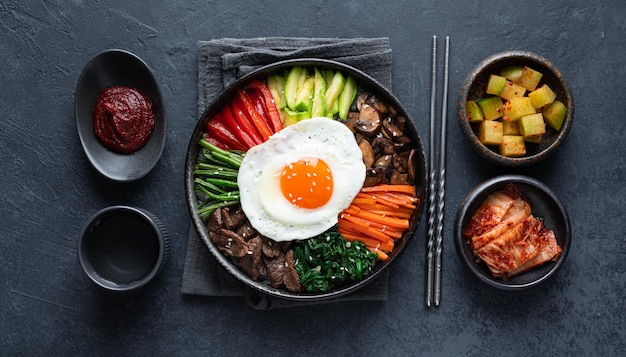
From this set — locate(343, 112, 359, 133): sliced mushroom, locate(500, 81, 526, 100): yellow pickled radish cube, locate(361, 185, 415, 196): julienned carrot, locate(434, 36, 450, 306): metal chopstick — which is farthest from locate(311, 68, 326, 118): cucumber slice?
locate(500, 81, 526, 100): yellow pickled radish cube

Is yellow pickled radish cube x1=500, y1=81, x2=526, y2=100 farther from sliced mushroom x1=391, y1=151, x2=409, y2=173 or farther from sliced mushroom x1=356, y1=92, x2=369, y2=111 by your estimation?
sliced mushroom x1=356, y1=92, x2=369, y2=111

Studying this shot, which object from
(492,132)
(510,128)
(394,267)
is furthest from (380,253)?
(510,128)

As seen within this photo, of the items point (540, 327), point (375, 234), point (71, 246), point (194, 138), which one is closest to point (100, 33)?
point (194, 138)

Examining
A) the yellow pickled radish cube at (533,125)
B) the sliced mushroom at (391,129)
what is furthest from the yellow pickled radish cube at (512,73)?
the sliced mushroom at (391,129)

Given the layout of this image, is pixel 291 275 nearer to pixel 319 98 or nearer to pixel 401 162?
pixel 401 162

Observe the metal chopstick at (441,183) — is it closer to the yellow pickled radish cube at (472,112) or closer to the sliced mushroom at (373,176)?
the yellow pickled radish cube at (472,112)
